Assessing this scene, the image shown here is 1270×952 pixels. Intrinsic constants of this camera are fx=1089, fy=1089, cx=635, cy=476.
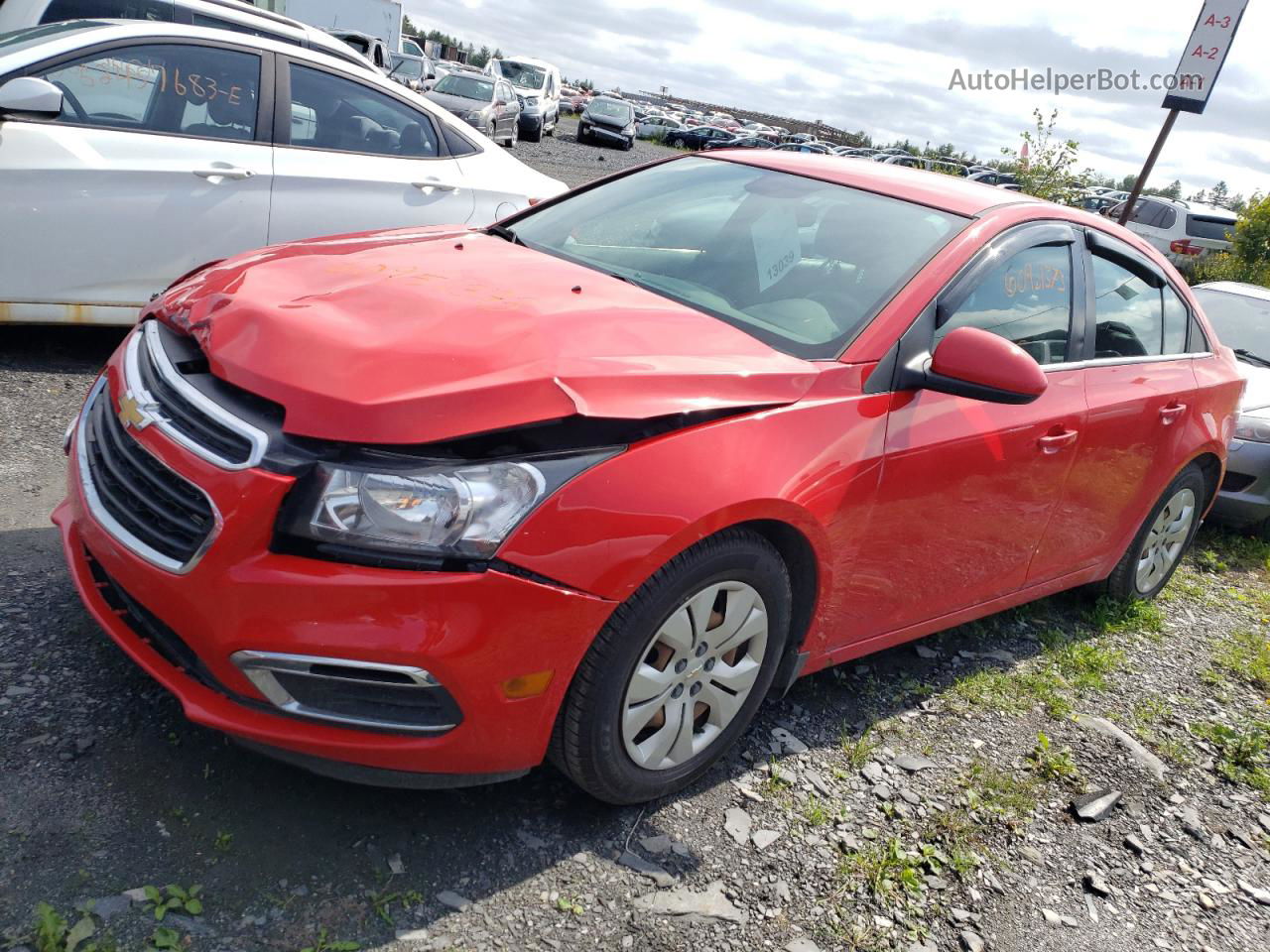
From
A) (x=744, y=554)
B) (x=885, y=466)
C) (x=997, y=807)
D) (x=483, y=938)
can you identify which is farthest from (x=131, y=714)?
(x=997, y=807)

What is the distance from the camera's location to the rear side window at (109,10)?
655cm

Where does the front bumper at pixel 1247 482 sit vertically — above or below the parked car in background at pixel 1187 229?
below

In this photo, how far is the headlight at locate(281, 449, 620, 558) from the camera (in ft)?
7.05

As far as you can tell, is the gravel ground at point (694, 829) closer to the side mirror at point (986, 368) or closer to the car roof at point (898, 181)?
the side mirror at point (986, 368)

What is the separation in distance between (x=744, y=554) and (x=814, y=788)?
865 millimetres

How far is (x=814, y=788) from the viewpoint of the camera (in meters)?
3.05

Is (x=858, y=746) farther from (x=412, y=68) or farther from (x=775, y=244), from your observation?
(x=412, y=68)

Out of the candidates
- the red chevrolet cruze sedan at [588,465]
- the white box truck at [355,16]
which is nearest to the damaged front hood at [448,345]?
the red chevrolet cruze sedan at [588,465]

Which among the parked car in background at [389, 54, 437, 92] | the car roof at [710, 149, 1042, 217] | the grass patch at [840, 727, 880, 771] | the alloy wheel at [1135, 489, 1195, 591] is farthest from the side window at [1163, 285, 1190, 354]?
the parked car in background at [389, 54, 437, 92]

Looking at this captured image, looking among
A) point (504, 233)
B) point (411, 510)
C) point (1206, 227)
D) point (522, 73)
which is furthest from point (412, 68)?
point (411, 510)

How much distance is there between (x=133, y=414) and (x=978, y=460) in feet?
7.41

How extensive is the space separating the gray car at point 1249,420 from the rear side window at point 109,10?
6.51 meters

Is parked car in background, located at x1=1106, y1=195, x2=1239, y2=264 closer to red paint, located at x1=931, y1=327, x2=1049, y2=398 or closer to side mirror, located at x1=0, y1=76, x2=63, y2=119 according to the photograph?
red paint, located at x1=931, y1=327, x2=1049, y2=398

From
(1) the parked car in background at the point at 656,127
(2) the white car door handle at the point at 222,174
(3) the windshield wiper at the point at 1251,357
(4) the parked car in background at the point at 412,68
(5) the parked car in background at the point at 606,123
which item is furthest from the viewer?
(1) the parked car in background at the point at 656,127
